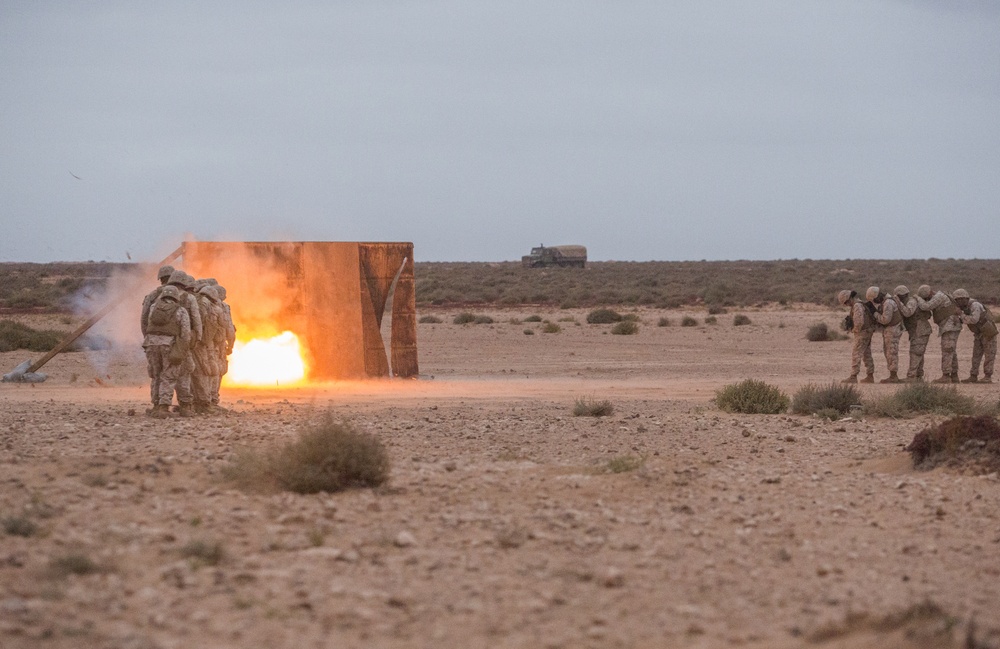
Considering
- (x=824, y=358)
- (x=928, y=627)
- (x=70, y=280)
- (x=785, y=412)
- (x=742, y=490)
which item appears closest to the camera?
(x=928, y=627)

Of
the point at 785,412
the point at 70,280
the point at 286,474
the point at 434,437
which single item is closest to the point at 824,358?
the point at 785,412

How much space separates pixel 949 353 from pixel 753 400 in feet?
21.1

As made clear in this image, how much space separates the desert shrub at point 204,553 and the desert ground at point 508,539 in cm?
1

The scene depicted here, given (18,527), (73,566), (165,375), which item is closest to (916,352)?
(165,375)

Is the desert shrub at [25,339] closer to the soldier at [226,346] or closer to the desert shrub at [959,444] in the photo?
the soldier at [226,346]

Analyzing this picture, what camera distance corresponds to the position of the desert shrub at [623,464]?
428 inches

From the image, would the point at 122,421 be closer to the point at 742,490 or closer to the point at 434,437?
the point at 434,437

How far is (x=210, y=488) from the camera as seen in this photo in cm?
966

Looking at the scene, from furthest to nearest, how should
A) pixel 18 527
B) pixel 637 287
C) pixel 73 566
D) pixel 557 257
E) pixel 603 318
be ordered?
pixel 557 257, pixel 637 287, pixel 603 318, pixel 18 527, pixel 73 566

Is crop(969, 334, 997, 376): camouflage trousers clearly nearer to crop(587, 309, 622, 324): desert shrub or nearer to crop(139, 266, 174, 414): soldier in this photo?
crop(139, 266, 174, 414): soldier

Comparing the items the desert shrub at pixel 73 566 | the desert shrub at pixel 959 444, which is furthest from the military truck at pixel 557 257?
the desert shrub at pixel 73 566

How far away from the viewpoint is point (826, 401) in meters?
16.8

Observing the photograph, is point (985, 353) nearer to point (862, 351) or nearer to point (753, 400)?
point (862, 351)

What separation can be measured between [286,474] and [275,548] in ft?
6.06
